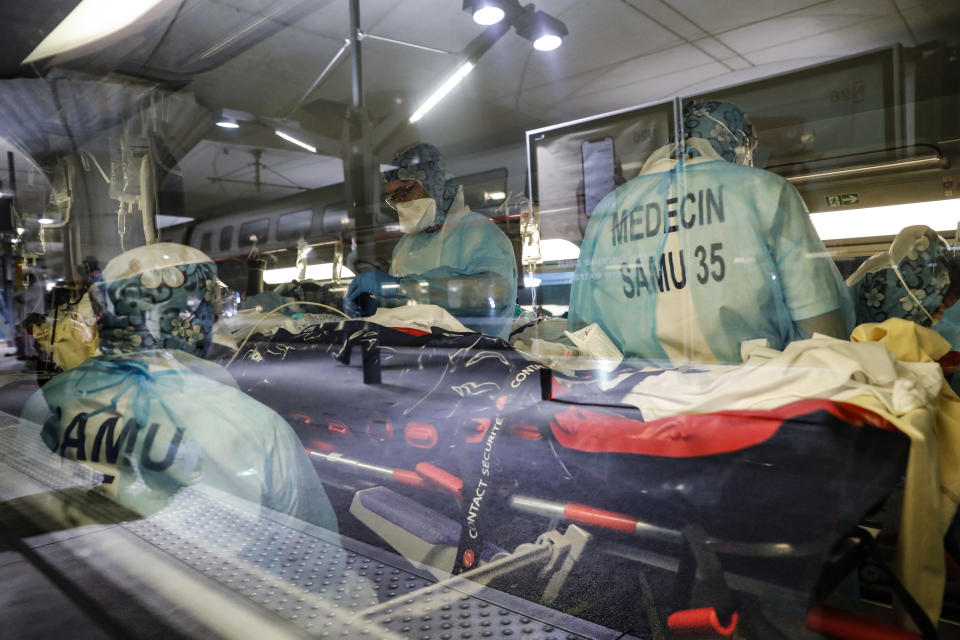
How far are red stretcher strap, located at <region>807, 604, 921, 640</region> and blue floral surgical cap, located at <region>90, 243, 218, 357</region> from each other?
5.87ft

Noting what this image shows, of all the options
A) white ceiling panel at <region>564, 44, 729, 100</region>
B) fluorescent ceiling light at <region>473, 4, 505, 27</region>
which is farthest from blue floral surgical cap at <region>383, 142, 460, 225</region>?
white ceiling panel at <region>564, 44, 729, 100</region>

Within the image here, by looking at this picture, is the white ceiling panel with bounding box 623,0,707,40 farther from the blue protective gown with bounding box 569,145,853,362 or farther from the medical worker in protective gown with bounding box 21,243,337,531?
the medical worker in protective gown with bounding box 21,243,337,531

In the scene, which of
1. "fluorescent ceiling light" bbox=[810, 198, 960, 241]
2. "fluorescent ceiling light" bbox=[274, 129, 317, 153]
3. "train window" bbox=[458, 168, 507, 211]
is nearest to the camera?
"fluorescent ceiling light" bbox=[810, 198, 960, 241]

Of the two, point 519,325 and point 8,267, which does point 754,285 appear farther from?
point 8,267

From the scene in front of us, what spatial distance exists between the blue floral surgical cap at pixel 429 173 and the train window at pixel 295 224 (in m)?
0.31

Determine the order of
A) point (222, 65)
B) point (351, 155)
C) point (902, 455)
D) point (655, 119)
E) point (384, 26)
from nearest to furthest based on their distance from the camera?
point (902, 455), point (655, 119), point (384, 26), point (351, 155), point (222, 65)

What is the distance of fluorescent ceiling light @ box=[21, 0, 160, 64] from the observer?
2.04m

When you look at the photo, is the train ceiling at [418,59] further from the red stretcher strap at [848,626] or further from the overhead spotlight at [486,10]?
the red stretcher strap at [848,626]

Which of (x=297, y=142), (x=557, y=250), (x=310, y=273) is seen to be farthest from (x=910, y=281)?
(x=297, y=142)

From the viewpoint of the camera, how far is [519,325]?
55.1 inches

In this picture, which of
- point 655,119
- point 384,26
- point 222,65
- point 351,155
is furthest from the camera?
point 222,65

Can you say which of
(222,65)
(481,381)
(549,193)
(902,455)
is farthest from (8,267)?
(902,455)

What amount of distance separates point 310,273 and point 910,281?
1.50 metres

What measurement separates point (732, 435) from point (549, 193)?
0.61 m
